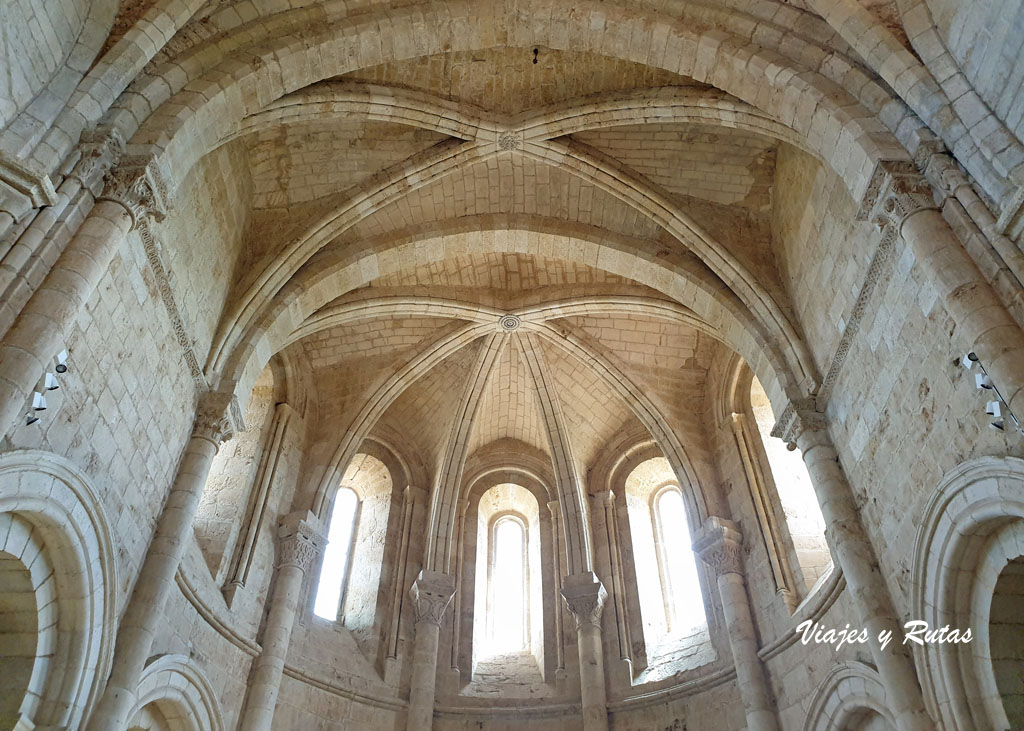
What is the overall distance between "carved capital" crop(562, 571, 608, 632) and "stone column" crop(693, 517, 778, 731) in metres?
2.02

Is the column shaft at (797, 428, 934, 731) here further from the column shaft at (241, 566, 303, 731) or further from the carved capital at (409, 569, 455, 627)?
the column shaft at (241, 566, 303, 731)

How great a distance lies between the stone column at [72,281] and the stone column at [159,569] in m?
2.80

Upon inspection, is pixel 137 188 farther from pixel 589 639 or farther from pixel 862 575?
pixel 589 639

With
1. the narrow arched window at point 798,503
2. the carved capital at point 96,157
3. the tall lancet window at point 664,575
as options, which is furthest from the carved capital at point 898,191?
the tall lancet window at point 664,575

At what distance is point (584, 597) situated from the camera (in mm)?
14047

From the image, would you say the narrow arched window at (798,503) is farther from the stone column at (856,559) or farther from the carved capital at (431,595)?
the carved capital at (431,595)

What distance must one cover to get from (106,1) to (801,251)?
898 centimetres

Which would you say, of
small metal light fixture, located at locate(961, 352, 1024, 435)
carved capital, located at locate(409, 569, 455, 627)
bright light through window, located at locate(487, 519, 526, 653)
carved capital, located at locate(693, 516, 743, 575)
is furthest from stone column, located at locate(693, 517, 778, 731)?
small metal light fixture, located at locate(961, 352, 1024, 435)

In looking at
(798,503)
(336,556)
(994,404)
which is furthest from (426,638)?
(994,404)

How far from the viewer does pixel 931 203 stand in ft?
23.7

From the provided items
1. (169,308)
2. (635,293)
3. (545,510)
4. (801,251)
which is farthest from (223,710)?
(801,251)

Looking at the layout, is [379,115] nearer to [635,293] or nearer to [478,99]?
[478,99]

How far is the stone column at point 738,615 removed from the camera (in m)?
10.9

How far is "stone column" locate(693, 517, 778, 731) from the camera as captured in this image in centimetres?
1092
